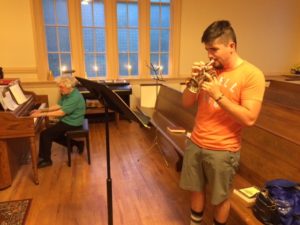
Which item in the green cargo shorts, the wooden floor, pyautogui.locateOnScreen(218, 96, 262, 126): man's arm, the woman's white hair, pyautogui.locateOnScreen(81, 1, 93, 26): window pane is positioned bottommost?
the wooden floor

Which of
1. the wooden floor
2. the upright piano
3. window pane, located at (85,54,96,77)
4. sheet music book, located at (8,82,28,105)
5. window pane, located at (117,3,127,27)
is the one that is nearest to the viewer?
the wooden floor

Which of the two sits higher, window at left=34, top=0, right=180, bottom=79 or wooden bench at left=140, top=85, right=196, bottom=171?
window at left=34, top=0, right=180, bottom=79

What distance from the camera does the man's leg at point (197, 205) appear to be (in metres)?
1.70

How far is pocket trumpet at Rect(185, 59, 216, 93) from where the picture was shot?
1.40m

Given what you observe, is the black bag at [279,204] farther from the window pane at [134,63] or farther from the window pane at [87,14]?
the window pane at [87,14]

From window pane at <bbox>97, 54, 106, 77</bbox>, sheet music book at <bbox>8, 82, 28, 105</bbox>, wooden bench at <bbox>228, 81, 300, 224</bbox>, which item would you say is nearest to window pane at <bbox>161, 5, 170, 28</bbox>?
window pane at <bbox>97, 54, 106, 77</bbox>

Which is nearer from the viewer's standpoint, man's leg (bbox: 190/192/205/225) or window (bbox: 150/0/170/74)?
man's leg (bbox: 190/192/205/225)

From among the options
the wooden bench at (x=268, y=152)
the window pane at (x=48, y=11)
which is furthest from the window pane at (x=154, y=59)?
the wooden bench at (x=268, y=152)

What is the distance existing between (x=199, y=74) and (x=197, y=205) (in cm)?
87

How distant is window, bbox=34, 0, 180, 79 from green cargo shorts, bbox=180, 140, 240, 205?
382 centimetres

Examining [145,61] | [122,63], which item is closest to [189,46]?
[145,61]

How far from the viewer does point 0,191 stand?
103 inches

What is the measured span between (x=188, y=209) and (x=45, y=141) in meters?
1.83

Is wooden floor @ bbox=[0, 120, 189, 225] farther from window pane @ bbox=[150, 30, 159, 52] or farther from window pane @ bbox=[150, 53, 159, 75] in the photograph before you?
window pane @ bbox=[150, 30, 159, 52]
